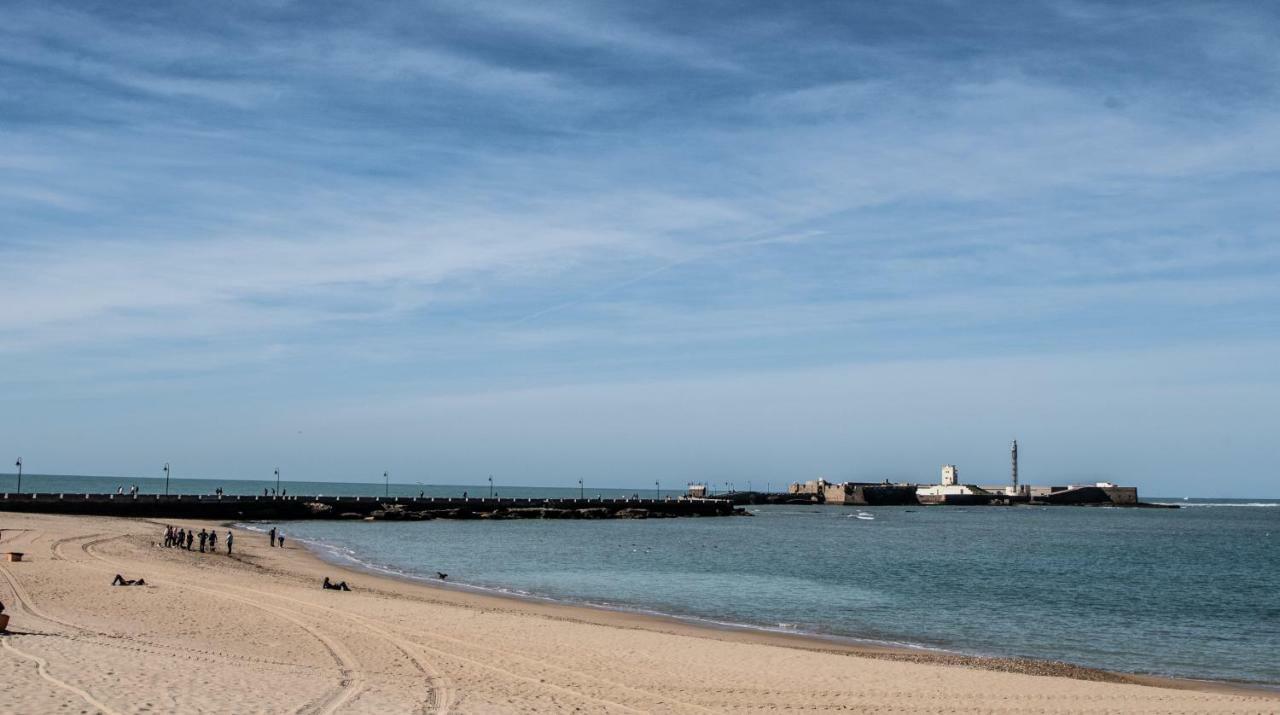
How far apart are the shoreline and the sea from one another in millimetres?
595

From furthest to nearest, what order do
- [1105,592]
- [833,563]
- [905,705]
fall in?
1. [833,563]
2. [1105,592]
3. [905,705]

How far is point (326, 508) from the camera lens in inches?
4210

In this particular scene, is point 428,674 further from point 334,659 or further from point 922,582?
point 922,582

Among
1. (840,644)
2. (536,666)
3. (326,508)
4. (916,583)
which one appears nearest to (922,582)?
(916,583)

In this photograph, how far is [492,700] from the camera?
16.1m

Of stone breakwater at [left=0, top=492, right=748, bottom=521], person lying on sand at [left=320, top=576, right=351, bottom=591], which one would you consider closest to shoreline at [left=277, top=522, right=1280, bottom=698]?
person lying on sand at [left=320, top=576, right=351, bottom=591]

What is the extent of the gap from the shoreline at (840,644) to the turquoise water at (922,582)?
1.00 meters

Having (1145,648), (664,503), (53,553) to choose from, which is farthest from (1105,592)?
(664,503)

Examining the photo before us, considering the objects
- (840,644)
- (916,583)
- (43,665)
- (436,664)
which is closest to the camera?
(43,665)

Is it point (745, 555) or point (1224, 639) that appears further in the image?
point (745, 555)

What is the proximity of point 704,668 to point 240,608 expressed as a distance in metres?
13.2

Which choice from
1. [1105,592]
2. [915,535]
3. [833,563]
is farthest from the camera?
[915,535]

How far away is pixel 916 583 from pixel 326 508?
75.3 m

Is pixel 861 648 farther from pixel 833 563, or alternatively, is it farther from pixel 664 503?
pixel 664 503
